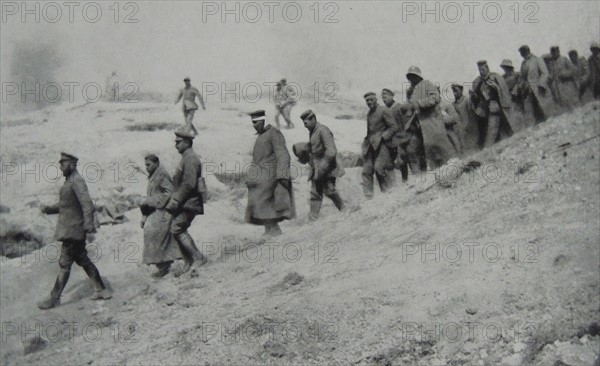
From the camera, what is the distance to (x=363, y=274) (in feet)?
18.2

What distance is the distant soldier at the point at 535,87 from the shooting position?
945 centimetres

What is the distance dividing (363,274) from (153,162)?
3333mm

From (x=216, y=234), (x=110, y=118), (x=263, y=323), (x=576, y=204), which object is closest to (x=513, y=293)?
(x=576, y=204)

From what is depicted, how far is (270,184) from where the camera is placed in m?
7.90

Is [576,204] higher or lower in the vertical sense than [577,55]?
lower

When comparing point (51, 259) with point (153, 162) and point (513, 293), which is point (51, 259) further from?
point (513, 293)

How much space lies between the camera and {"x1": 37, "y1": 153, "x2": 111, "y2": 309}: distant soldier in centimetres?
706

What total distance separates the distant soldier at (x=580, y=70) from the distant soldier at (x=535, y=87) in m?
0.97

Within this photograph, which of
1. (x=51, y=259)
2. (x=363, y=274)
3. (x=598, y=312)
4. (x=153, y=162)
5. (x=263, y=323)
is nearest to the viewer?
(x=598, y=312)

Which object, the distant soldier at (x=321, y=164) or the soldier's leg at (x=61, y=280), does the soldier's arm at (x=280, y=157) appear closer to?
the distant soldier at (x=321, y=164)

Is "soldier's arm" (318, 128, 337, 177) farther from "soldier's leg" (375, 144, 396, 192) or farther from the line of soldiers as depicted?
"soldier's leg" (375, 144, 396, 192)

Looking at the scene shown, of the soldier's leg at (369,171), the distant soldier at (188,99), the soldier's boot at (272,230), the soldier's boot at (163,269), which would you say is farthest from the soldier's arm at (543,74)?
the distant soldier at (188,99)

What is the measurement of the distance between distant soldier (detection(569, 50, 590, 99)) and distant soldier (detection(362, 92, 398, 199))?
3500 mm

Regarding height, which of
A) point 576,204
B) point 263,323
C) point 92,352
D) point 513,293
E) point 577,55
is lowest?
point 92,352
